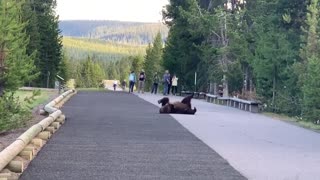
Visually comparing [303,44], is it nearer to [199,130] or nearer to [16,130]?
[199,130]

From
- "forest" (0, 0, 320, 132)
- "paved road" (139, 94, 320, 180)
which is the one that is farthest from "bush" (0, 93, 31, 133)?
"paved road" (139, 94, 320, 180)

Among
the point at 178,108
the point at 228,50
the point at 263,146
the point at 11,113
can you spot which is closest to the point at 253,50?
the point at 228,50

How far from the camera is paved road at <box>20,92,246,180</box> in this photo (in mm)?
8992

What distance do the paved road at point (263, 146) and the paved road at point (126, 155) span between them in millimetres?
340

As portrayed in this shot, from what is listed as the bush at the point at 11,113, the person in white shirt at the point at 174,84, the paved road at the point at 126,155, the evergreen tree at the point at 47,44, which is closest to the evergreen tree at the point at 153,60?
the evergreen tree at the point at 47,44

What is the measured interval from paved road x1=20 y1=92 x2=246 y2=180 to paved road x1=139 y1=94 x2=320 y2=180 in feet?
1.12

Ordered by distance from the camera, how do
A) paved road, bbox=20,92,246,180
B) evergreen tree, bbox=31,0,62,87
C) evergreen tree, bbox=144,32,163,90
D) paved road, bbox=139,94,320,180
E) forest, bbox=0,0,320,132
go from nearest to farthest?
paved road, bbox=20,92,246,180, paved road, bbox=139,94,320,180, forest, bbox=0,0,320,132, evergreen tree, bbox=31,0,62,87, evergreen tree, bbox=144,32,163,90

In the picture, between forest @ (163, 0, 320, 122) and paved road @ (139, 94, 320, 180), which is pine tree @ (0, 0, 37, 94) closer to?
paved road @ (139, 94, 320, 180)

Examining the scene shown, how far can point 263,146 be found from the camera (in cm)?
1312

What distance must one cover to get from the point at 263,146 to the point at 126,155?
136 inches

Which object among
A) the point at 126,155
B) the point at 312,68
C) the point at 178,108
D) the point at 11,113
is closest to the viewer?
the point at 126,155

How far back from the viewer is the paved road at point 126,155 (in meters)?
8.99

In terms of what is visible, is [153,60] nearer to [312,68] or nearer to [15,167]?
[312,68]

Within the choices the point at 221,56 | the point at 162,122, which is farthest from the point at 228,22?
the point at 162,122
